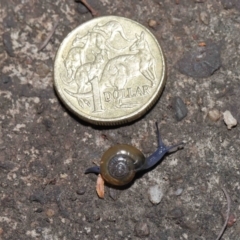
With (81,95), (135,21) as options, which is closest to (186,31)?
(135,21)

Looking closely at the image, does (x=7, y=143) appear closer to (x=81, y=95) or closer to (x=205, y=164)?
(x=81, y=95)

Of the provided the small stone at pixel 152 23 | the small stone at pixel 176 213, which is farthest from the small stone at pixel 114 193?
the small stone at pixel 152 23

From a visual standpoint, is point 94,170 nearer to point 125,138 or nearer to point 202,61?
point 125,138

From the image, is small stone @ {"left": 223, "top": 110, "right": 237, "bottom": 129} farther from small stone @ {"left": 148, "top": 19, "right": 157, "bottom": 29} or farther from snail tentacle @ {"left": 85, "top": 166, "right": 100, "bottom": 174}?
snail tentacle @ {"left": 85, "top": 166, "right": 100, "bottom": 174}

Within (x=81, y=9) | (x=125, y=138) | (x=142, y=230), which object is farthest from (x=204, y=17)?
(x=142, y=230)

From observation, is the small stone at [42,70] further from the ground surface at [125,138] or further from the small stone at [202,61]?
the small stone at [202,61]

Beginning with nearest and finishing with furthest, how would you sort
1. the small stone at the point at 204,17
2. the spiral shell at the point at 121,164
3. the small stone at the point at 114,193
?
the spiral shell at the point at 121,164 < the small stone at the point at 114,193 < the small stone at the point at 204,17
